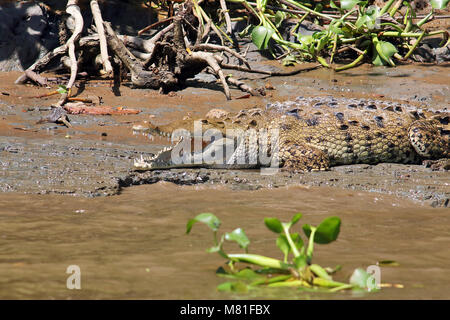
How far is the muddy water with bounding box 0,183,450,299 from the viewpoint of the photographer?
209 cm

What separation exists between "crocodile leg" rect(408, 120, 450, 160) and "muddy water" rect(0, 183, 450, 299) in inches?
65.6

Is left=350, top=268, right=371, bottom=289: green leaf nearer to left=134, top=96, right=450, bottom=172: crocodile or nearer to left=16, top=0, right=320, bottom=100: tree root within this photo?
left=134, top=96, right=450, bottom=172: crocodile

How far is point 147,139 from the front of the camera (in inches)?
234

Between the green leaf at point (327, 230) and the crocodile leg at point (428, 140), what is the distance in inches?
143

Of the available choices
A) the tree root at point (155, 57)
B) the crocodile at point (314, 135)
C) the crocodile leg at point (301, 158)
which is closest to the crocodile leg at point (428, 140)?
the crocodile at point (314, 135)

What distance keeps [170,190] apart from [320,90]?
4124 millimetres

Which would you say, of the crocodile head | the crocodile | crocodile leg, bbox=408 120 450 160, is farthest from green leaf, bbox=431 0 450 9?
the crocodile head

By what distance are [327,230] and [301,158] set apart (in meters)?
2.97

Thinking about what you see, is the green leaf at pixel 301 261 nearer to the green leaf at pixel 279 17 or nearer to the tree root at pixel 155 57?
the tree root at pixel 155 57

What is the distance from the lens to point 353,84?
7867 millimetres

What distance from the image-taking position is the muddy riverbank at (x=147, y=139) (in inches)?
168
